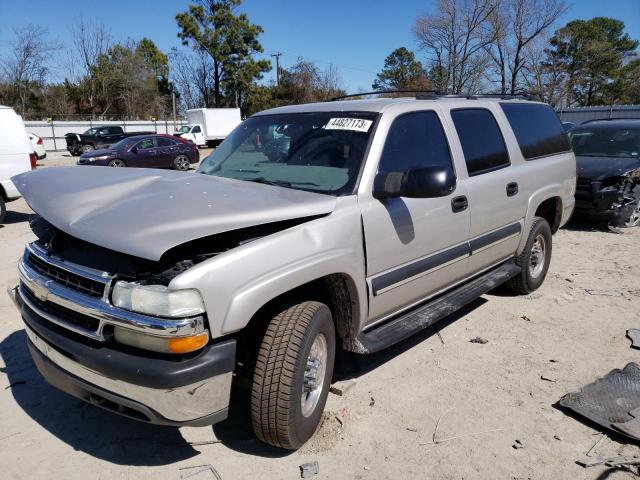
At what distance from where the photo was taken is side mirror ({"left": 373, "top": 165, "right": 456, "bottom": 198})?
2902mm

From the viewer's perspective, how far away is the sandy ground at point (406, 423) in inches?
107

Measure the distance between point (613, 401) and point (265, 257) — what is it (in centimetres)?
254

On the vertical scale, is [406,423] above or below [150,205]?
below

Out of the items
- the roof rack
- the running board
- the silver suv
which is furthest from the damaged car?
the silver suv

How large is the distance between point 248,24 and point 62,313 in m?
47.9

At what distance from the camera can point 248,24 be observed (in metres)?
45.8

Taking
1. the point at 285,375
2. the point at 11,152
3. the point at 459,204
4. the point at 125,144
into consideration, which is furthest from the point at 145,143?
the point at 285,375

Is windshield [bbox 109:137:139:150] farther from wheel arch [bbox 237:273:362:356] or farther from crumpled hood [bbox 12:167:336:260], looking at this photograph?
wheel arch [bbox 237:273:362:356]

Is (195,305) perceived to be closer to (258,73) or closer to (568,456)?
(568,456)

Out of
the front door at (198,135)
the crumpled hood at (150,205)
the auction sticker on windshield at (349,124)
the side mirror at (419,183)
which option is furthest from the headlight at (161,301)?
the front door at (198,135)

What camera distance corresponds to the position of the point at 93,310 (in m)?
2.31

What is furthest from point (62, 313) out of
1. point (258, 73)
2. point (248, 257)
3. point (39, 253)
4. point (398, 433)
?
point (258, 73)

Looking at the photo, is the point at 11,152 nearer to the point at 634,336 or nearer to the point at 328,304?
the point at 328,304

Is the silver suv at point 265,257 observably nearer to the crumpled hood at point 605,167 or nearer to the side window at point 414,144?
the side window at point 414,144
